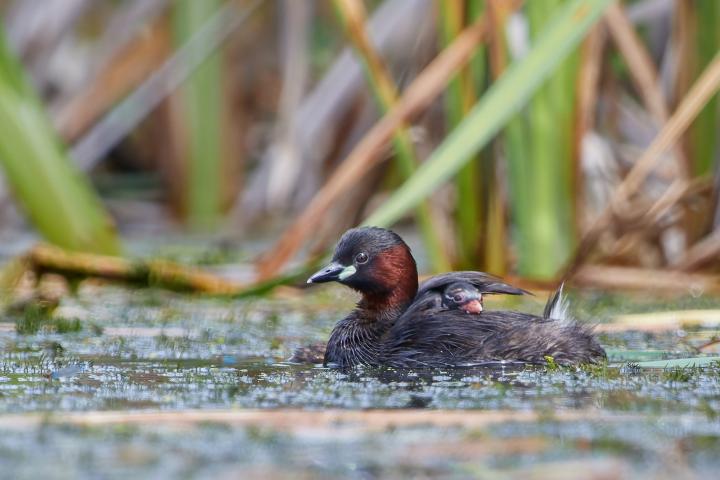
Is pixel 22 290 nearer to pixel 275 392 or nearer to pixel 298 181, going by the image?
pixel 275 392

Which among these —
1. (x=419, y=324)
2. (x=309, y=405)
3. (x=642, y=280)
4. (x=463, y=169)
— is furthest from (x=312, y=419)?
(x=642, y=280)

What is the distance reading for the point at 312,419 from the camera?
3.14 metres

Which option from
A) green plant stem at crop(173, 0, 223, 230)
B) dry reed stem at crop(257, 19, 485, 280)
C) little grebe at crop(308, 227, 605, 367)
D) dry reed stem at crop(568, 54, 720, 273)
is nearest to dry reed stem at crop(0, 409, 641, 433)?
little grebe at crop(308, 227, 605, 367)

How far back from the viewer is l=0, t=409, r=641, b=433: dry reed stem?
308 centimetres

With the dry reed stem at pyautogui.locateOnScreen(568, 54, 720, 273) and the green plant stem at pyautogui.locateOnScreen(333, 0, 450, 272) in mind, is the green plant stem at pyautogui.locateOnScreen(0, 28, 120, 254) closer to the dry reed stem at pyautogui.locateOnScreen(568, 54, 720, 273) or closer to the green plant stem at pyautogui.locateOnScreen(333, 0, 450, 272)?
the green plant stem at pyautogui.locateOnScreen(333, 0, 450, 272)

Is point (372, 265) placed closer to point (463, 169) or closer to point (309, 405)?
point (309, 405)

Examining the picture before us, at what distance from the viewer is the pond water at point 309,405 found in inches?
105

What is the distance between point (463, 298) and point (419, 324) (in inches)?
6.8

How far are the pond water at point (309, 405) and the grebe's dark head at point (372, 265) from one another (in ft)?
1.10

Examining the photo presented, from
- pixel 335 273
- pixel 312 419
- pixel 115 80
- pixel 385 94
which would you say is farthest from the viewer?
pixel 115 80

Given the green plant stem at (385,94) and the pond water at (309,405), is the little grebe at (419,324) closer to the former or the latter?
the pond water at (309,405)

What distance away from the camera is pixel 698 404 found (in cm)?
338

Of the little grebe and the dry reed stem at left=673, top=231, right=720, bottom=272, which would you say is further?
the dry reed stem at left=673, top=231, right=720, bottom=272

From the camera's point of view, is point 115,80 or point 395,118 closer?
point 395,118
